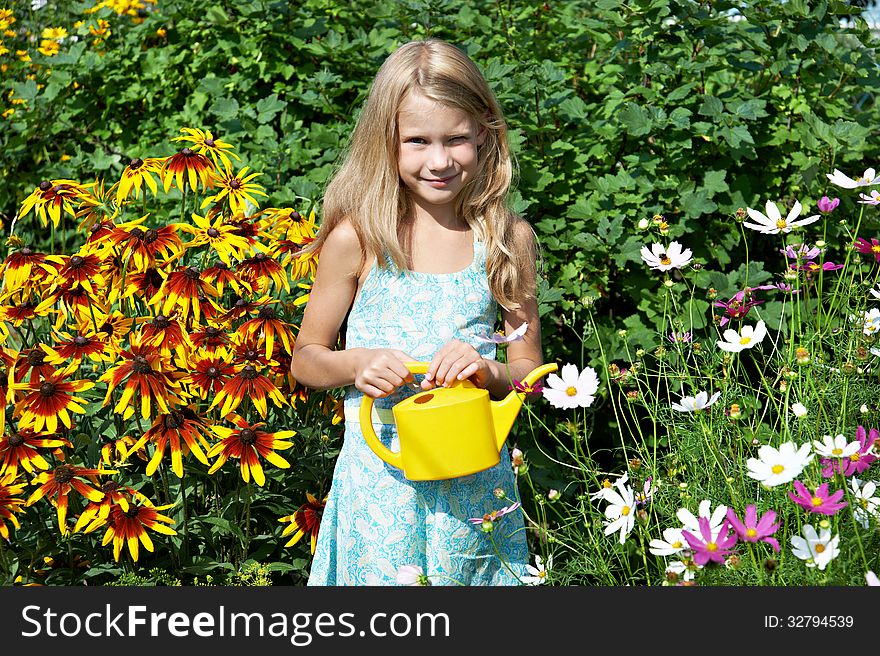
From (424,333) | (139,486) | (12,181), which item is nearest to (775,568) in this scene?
(424,333)

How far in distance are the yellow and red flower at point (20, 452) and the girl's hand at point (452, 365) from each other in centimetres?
72

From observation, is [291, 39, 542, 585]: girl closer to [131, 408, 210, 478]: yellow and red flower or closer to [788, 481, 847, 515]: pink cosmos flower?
[131, 408, 210, 478]: yellow and red flower

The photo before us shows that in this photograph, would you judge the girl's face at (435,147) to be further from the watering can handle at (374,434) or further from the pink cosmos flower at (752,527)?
the pink cosmos flower at (752,527)

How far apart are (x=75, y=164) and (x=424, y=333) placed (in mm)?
1853

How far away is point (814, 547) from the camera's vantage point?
4.44 feet

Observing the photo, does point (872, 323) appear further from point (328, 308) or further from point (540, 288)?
point (328, 308)

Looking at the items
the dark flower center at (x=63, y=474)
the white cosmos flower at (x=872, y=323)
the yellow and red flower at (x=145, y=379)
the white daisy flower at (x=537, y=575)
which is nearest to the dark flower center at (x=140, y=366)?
the yellow and red flower at (x=145, y=379)

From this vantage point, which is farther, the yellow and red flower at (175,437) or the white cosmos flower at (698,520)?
the yellow and red flower at (175,437)

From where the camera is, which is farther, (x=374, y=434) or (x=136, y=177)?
(x=136, y=177)

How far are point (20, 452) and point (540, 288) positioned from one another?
1.29 m

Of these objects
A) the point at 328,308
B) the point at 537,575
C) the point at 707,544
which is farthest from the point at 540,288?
the point at 707,544

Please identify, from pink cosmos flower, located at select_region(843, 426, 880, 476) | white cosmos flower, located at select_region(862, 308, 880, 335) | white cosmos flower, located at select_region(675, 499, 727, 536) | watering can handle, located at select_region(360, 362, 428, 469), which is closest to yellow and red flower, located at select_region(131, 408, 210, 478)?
watering can handle, located at select_region(360, 362, 428, 469)

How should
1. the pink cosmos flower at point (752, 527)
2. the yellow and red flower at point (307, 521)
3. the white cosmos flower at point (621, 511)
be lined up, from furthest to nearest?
the yellow and red flower at point (307, 521) < the white cosmos flower at point (621, 511) < the pink cosmos flower at point (752, 527)

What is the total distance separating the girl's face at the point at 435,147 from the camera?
1.80 m
